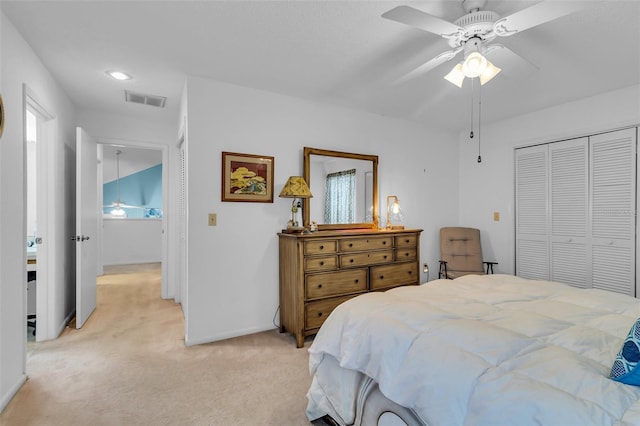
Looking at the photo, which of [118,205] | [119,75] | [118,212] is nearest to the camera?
[119,75]

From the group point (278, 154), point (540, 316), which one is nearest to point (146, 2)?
point (278, 154)

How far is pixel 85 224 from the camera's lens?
347 centimetres

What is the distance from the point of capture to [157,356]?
2695 millimetres

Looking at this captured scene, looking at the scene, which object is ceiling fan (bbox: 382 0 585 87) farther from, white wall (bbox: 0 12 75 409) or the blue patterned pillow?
white wall (bbox: 0 12 75 409)

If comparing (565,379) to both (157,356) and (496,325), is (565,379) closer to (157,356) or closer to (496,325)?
(496,325)

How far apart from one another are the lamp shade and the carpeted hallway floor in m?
1.39

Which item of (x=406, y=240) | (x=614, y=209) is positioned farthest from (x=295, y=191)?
(x=614, y=209)

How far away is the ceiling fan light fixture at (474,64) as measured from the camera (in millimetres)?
1841

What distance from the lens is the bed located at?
918 mm

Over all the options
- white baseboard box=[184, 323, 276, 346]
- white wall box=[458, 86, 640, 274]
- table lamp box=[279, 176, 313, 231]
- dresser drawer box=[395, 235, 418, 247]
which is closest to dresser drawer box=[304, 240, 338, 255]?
table lamp box=[279, 176, 313, 231]

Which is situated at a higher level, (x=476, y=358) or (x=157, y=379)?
(x=476, y=358)

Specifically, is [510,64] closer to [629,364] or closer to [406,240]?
[406,240]

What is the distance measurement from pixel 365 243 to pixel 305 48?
1.88m

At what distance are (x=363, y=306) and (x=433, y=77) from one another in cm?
226
